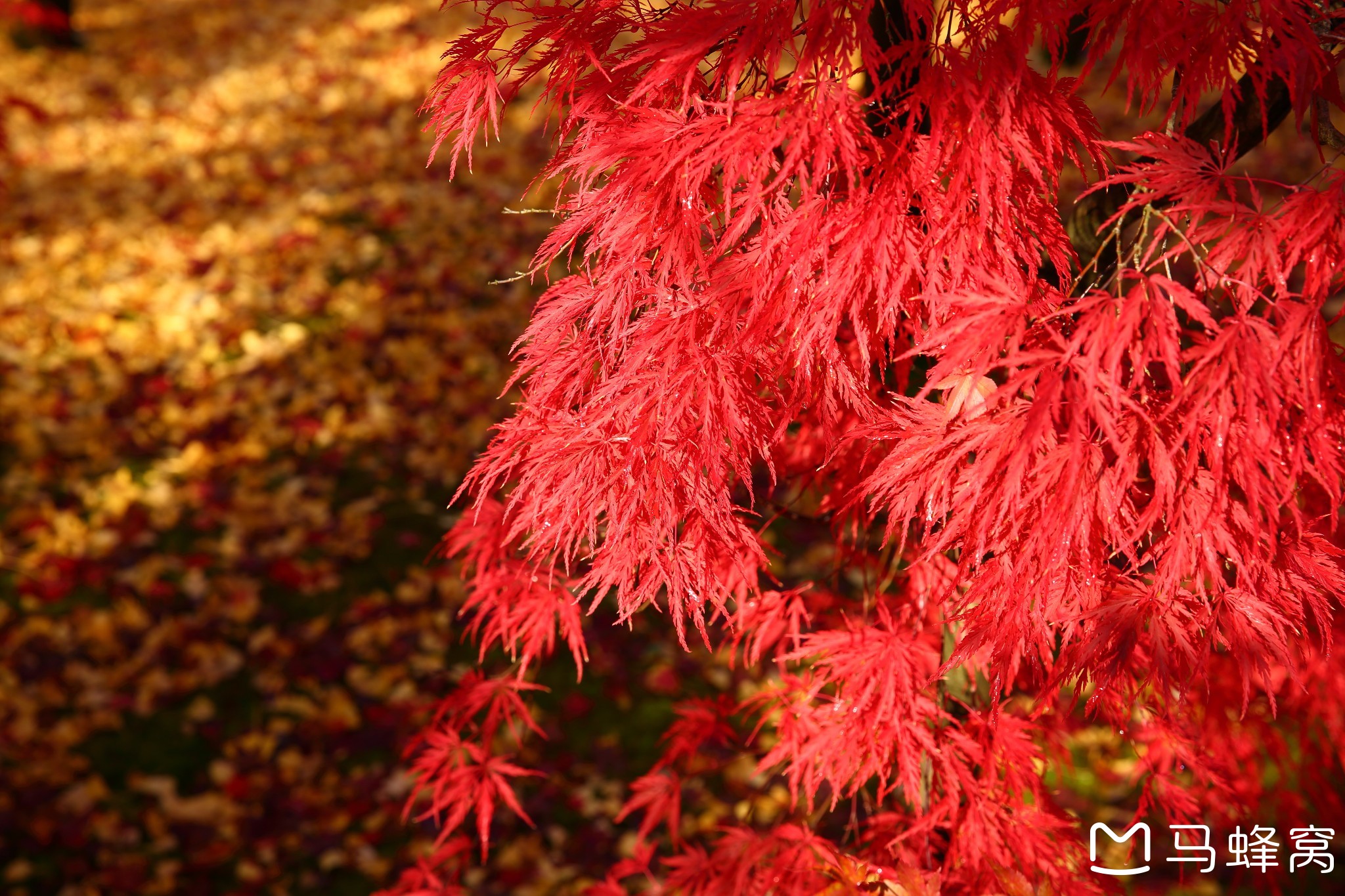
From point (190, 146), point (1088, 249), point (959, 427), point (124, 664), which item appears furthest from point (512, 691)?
point (190, 146)

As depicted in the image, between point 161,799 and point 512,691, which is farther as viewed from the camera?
point 161,799

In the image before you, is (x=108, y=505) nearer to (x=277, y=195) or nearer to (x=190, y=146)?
(x=277, y=195)

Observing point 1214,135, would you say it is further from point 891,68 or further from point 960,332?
point 960,332

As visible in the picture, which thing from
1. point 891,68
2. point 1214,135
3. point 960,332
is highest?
point 891,68

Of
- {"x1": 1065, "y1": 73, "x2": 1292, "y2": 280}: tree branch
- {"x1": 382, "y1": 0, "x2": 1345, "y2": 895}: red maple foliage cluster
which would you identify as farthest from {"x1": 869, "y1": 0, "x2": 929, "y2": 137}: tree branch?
{"x1": 1065, "y1": 73, "x2": 1292, "y2": 280}: tree branch

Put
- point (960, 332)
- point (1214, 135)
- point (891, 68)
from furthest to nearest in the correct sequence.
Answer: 1. point (1214, 135)
2. point (891, 68)
3. point (960, 332)

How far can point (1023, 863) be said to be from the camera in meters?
1.70

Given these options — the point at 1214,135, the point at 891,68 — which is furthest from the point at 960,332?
the point at 1214,135

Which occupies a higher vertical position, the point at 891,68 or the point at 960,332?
the point at 891,68

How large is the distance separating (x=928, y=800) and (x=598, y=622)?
206cm

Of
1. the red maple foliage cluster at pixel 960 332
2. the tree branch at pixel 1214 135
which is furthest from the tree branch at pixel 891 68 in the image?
the tree branch at pixel 1214 135

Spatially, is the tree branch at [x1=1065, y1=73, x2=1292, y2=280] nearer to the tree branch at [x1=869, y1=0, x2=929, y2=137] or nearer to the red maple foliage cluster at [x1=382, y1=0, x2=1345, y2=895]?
the red maple foliage cluster at [x1=382, y1=0, x2=1345, y2=895]

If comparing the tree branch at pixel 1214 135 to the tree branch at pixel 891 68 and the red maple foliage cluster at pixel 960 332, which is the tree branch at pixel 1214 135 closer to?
the red maple foliage cluster at pixel 960 332

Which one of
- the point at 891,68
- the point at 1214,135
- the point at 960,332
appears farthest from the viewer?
the point at 1214,135
